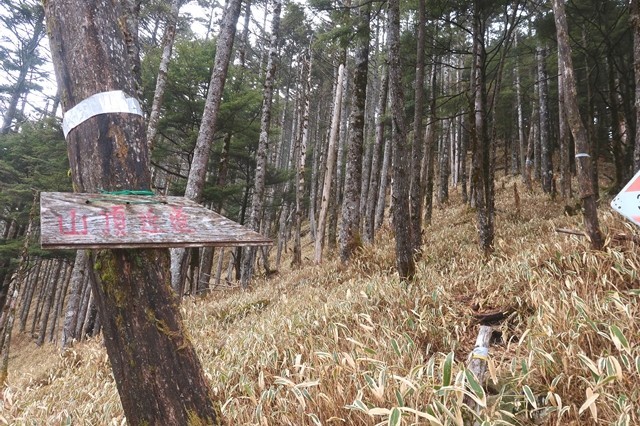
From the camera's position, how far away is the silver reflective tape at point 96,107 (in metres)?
1.93

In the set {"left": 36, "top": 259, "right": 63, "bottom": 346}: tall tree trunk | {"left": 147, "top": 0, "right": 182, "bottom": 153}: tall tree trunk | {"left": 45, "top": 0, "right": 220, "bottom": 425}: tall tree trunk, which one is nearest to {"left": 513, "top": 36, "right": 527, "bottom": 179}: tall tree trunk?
{"left": 147, "top": 0, "right": 182, "bottom": 153}: tall tree trunk

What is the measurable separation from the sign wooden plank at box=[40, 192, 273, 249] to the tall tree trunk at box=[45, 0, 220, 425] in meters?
0.22

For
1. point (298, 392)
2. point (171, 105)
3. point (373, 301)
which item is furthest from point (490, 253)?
point (171, 105)

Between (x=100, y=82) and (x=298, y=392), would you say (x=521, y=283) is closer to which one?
(x=298, y=392)

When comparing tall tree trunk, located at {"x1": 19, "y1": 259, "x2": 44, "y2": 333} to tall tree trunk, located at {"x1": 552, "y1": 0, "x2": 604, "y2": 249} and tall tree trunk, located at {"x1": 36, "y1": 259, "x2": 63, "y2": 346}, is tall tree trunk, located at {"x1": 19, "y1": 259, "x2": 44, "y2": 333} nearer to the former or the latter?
tall tree trunk, located at {"x1": 36, "y1": 259, "x2": 63, "y2": 346}

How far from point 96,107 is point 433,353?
119 inches

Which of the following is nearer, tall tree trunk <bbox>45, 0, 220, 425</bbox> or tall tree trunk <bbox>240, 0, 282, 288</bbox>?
tall tree trunk <bbox>45, 0, 220, 425</bbox>

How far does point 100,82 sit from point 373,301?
363cm

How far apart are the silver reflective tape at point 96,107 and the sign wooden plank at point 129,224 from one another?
495 millimetres

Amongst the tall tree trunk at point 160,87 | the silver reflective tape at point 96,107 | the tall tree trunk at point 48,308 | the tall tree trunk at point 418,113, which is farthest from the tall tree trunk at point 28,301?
the silver reflective tape at point 96,107

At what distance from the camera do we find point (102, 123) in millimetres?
1943

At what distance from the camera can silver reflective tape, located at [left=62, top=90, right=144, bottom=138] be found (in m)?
1.93

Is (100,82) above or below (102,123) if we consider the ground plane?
above

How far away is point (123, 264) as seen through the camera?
178cm
